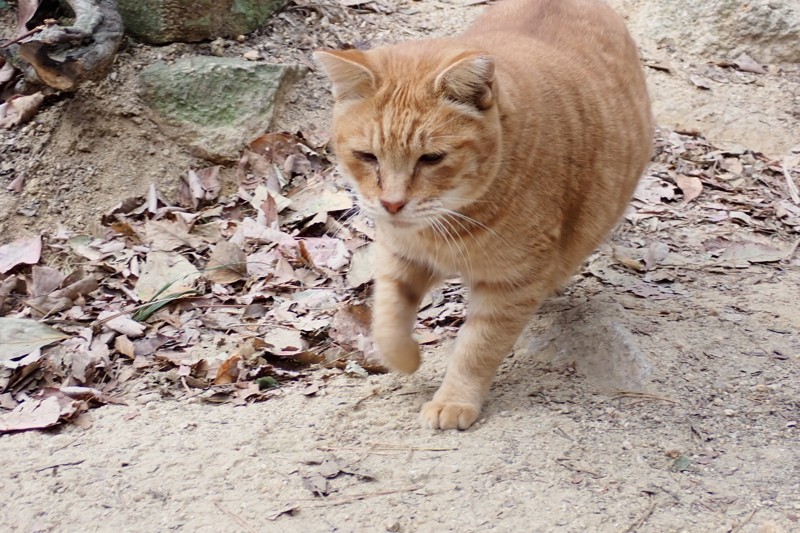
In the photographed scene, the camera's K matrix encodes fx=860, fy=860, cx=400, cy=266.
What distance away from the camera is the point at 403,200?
289 centimetres

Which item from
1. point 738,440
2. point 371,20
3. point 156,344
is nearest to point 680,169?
point 371,20

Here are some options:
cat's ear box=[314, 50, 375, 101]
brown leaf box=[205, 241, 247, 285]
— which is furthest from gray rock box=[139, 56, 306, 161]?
cat's ear box=[314, 50, 375, 101]

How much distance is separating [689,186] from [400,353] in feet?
9.42

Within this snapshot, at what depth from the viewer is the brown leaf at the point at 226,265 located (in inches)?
179

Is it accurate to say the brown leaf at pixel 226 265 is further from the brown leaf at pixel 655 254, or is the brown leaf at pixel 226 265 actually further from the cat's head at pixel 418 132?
the brown leaf at pixel 655 254

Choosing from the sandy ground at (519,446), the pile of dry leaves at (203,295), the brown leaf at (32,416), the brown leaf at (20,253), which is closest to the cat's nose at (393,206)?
the pile of dry leaves at (203,295)

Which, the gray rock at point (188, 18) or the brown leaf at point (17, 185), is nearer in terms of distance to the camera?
the brown leaf at point (17, 185)

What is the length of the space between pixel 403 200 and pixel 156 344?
173 cm

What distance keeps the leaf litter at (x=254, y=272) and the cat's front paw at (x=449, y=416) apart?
563mm

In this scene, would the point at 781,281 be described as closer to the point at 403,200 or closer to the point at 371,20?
the point at 403,200

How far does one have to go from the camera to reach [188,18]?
17.5 feet

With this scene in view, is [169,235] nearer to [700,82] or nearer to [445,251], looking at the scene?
[445,251]

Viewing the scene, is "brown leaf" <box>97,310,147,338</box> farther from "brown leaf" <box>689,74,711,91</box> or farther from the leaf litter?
"brown leaf" <box>689,74,711,91</box>

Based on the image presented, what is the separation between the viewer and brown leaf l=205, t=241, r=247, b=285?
4.55m
